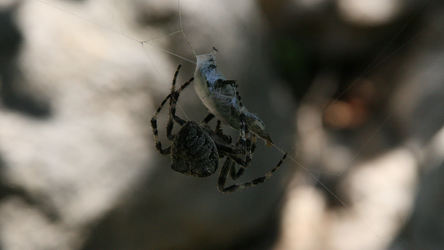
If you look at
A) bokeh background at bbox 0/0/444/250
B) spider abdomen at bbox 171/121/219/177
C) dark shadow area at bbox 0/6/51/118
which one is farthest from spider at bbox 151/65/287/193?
dark shadow area at bbox 0/6/51/118

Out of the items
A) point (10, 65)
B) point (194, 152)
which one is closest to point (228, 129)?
point (194, 152)

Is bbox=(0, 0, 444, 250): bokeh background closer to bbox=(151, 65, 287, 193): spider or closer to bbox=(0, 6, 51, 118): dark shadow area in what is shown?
bbox=(0, 6, 51, 118): dark shadow area

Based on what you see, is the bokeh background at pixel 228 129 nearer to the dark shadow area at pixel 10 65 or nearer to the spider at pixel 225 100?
the dark shadow area at pixel 10 65

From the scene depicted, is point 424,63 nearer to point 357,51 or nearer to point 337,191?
point 357,51

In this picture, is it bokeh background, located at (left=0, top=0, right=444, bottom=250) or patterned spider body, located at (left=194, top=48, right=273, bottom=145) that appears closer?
patterned spider body, located at (left=194, top=48, right=273, bottom=145)

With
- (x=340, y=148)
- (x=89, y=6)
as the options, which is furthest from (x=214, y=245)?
(x=89, y=6)

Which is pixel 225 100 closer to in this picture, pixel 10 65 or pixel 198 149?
pixel 198 149
